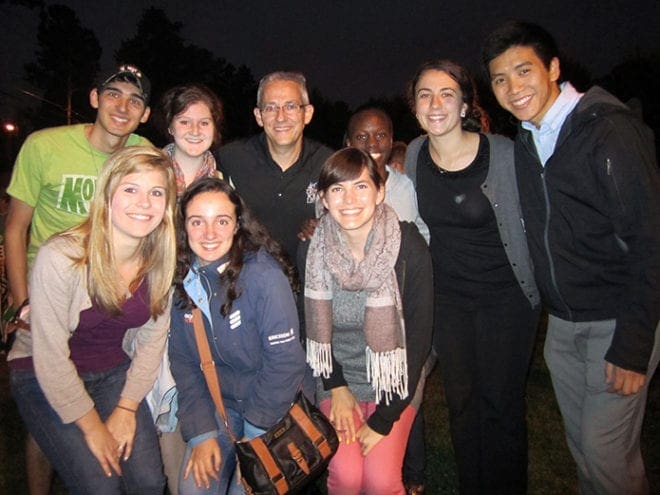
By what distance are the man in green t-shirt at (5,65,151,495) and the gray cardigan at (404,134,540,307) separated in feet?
9.05

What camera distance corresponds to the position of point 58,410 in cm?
257

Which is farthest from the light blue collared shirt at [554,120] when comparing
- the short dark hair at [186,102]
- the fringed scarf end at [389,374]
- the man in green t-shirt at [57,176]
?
Result: the man in green t-shirt at [57,176]

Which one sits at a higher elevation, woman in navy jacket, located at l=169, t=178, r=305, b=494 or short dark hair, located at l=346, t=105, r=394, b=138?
short dark hair, located at l=346, t=105, r=394, b=138

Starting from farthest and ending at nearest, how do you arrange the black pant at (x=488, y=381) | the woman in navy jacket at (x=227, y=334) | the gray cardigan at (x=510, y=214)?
the black pant at (x=488, y=381)
the gray cardigan at (x=510, y=214)
the woman in navy jacket at (x=227, y=334)

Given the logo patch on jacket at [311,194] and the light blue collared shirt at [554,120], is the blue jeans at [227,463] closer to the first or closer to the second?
the logo patch on jacket at [311,194]

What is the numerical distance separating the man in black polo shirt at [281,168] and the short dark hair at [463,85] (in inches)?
38.1

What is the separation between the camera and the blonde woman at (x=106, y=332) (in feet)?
8.40

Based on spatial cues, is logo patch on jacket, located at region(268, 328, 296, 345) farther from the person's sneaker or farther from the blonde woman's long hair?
the person's sneaker

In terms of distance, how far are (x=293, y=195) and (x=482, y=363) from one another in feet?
6.31

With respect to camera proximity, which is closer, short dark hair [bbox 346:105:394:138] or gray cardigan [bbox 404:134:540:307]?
gray cardigan [bbox 404:134:540:307]

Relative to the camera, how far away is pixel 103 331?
283cm

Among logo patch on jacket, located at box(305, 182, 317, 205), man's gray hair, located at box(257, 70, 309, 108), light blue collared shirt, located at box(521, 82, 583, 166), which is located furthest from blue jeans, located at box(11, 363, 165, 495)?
light blue collared shirt, located at box(521, 82, 583, 166)

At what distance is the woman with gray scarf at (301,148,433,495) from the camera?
2771 millimetres

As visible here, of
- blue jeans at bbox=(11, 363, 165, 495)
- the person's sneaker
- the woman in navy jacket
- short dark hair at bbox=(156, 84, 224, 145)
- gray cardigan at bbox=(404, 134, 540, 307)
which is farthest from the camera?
short dark hair at bbox=(156, 84, 224, 145)
